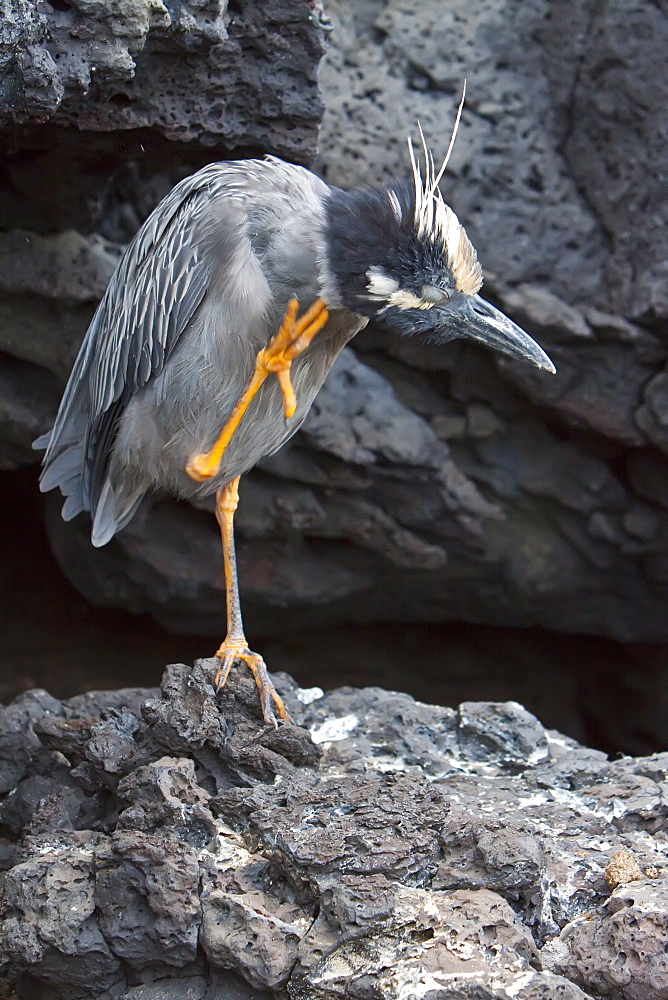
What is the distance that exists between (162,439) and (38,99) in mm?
770

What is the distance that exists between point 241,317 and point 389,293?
1.18 ft

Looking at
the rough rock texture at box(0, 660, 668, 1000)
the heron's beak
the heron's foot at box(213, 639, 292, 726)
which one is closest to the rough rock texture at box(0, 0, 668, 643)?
the heron's beak

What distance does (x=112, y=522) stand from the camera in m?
2.63

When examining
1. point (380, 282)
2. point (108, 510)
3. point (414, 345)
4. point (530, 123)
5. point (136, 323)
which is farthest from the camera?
point (414, 345)

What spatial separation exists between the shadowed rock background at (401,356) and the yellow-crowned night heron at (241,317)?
41 cm

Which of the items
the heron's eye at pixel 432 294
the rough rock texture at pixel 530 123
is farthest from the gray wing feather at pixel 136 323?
the rough rock texture at pixel 530 123

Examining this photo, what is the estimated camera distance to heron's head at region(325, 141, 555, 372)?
1950mm

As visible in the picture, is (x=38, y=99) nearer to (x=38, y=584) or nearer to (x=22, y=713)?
(x=22, y=713)

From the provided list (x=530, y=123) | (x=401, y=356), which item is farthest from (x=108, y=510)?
(x=530, y=123)

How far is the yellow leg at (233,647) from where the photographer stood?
2295 millimetres

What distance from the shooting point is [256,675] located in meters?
2.36

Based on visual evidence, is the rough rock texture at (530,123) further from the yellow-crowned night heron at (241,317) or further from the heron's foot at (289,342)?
the heron's foot at (289,342)

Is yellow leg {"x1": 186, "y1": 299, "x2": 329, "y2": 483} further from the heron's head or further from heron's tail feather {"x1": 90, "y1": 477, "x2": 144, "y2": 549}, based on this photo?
heron's tail feather {"x1": 90, "y1": 477, "x2": 144, "y2": 549}

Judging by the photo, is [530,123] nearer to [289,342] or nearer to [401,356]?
[401,356]
